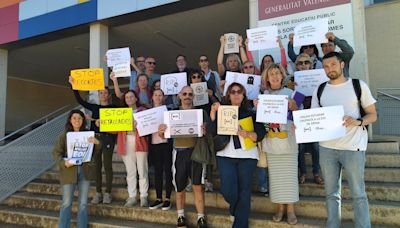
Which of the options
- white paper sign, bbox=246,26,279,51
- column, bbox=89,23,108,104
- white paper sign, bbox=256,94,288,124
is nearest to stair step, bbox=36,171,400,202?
white paper sign, bbox=256,94,288,124

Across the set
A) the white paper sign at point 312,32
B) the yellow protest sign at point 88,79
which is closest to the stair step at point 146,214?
the yellow protest sign at point 88,79

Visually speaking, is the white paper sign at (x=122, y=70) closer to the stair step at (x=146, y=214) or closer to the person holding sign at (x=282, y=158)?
the stair step at (x=146, y=214)

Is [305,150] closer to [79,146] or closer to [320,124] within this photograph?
[320,124]

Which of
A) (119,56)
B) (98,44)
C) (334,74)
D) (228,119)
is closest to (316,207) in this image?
(228,119)

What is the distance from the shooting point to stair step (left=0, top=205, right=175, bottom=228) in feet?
13.8

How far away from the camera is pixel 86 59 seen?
1138 cm

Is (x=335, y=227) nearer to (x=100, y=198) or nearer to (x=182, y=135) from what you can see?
(x=182, y=135)

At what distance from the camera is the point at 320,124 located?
2.94 metres

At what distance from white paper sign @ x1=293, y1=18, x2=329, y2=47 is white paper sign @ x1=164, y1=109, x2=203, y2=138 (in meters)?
1.66

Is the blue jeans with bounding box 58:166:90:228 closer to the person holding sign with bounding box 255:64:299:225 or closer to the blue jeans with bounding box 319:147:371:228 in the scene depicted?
the person holding sign with bounding box 255:64:299:225

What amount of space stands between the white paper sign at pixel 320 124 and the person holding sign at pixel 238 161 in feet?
1.76

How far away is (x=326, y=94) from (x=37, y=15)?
26.6 ft

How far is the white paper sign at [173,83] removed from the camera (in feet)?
15.3

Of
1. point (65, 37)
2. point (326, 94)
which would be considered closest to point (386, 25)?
point (326, 94)
